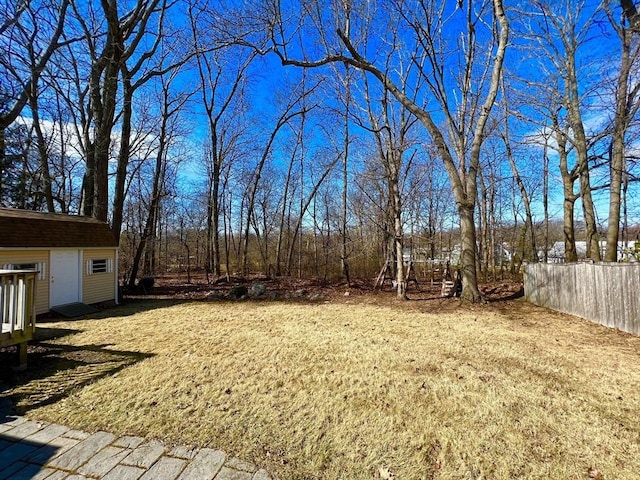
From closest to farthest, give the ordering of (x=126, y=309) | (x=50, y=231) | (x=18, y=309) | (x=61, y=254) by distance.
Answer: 1. (x=18, y=309)
2. (x=50, y=231)
3. (x=61, y=254)
4. (x=126, y=309)

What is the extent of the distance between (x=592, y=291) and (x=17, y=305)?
1028 cm

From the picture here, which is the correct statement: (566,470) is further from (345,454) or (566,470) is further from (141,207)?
(141,207)

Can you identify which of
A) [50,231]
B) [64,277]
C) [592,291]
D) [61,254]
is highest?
[50,231]

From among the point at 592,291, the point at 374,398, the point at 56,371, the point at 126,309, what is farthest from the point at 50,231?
the point at 592,291

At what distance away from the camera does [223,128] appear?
1728 centimetres

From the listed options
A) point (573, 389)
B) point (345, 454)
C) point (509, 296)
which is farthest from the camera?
point (509, 296)

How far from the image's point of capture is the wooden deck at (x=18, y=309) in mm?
3936

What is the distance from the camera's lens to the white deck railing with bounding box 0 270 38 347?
13.0 ft

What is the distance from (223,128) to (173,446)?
57.3ft

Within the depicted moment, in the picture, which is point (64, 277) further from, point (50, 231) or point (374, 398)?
point (374, 398)

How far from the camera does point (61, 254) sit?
8320mm

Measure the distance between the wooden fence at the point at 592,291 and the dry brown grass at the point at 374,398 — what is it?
0.46m

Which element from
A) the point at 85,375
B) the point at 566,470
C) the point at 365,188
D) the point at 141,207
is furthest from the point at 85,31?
the point at 566,470

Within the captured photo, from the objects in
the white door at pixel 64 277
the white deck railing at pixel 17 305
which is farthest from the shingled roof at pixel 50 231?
the white deck railing at pixel 17 305
